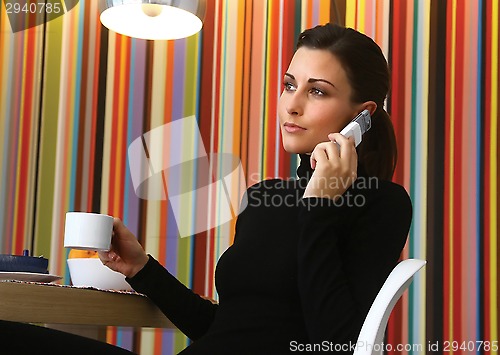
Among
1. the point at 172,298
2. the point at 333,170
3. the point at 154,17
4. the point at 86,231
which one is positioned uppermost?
the point at 154,17

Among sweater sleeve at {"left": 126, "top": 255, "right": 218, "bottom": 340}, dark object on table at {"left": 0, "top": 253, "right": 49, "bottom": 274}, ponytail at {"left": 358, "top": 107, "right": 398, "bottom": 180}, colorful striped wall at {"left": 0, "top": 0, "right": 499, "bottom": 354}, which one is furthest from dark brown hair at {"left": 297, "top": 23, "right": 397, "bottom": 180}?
colorful striped wall at {"left": 0, "top": 0, "right": 499, "bottom": 354}

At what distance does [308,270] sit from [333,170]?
0.17 meters

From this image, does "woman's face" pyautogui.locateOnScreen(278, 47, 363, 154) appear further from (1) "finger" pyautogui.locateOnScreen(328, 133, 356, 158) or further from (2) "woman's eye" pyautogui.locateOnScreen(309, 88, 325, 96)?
(1) "finger" pyautogui.locateOnScreen(328, 133, 356, 158)

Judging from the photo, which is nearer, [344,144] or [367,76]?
[344,144]

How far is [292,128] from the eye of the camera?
1.57 metres

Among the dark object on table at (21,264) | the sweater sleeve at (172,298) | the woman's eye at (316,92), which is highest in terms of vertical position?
the woman's eye at (316,92)

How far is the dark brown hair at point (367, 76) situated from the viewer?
5.17 feet

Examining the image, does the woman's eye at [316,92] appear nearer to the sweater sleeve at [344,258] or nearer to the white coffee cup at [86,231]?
the sweater sleeve at [344,258]

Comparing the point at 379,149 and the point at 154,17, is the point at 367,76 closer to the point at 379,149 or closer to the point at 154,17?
the point at 379,149

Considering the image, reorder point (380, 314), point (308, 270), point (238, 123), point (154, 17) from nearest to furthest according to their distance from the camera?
point (380, 314) < point (308, 270) < point (154, 17) < point (238, 123)

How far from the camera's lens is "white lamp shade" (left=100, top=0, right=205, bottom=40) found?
2289 millimetres

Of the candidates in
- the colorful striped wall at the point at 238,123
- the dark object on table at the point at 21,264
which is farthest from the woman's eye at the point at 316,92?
the colorful striped wall at the point at 238,123

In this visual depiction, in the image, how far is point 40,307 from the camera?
4.34 ft

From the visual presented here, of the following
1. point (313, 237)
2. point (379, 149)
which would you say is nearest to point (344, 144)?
point (313, 237)
